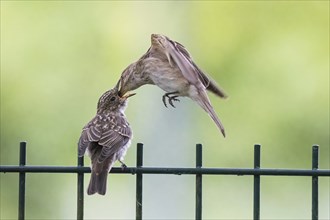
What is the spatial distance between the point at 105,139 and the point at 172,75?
52 centimetres

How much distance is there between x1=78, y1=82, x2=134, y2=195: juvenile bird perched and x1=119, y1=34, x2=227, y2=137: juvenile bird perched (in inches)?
8.3

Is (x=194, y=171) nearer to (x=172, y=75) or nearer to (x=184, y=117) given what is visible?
(x=172, y=75)

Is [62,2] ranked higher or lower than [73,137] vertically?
higher

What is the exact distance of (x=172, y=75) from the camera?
5.33 m

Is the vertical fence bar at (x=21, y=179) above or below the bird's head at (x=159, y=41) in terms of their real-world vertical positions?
below

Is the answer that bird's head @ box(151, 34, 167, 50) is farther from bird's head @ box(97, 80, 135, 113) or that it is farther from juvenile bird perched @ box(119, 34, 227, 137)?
bird's head @ box(97, 80, 135, 113)

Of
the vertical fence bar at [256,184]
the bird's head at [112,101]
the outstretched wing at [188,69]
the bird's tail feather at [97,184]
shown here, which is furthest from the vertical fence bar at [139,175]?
the bird's head at [112,101]

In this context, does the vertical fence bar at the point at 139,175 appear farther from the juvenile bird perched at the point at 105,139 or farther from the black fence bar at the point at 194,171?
the juvenile bird perched at the point at 105,139

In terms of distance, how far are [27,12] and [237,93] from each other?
2.32m

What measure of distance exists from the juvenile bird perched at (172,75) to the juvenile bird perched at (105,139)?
211 mm

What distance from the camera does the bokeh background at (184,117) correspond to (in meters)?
9.56

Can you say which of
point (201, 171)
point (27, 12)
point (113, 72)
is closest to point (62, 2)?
point (27, 12)

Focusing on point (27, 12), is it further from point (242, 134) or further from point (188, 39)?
point (242, 134)

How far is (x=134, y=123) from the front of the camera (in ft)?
32.6
